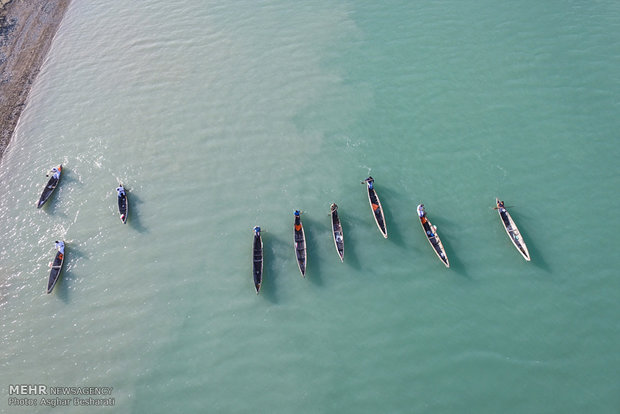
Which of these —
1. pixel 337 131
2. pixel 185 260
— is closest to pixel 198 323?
pixel 185 260

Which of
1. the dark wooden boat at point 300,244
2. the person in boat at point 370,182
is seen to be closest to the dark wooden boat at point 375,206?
the person in boat at point 370,182

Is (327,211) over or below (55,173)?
below

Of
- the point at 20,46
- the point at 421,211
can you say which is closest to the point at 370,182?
the point at 421,211

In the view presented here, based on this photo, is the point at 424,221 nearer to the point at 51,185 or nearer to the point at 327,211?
the point at 327,211

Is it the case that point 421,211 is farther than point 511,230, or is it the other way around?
point 421,211

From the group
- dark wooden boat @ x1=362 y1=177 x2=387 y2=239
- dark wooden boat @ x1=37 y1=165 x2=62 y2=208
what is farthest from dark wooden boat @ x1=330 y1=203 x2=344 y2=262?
dark wooden boat @ x1=37 y1=165 x2=62 y2=208

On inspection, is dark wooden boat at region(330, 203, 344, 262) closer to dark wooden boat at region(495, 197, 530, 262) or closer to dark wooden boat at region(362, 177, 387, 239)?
dark wooden boat at region(362, 177, 387, 239)
